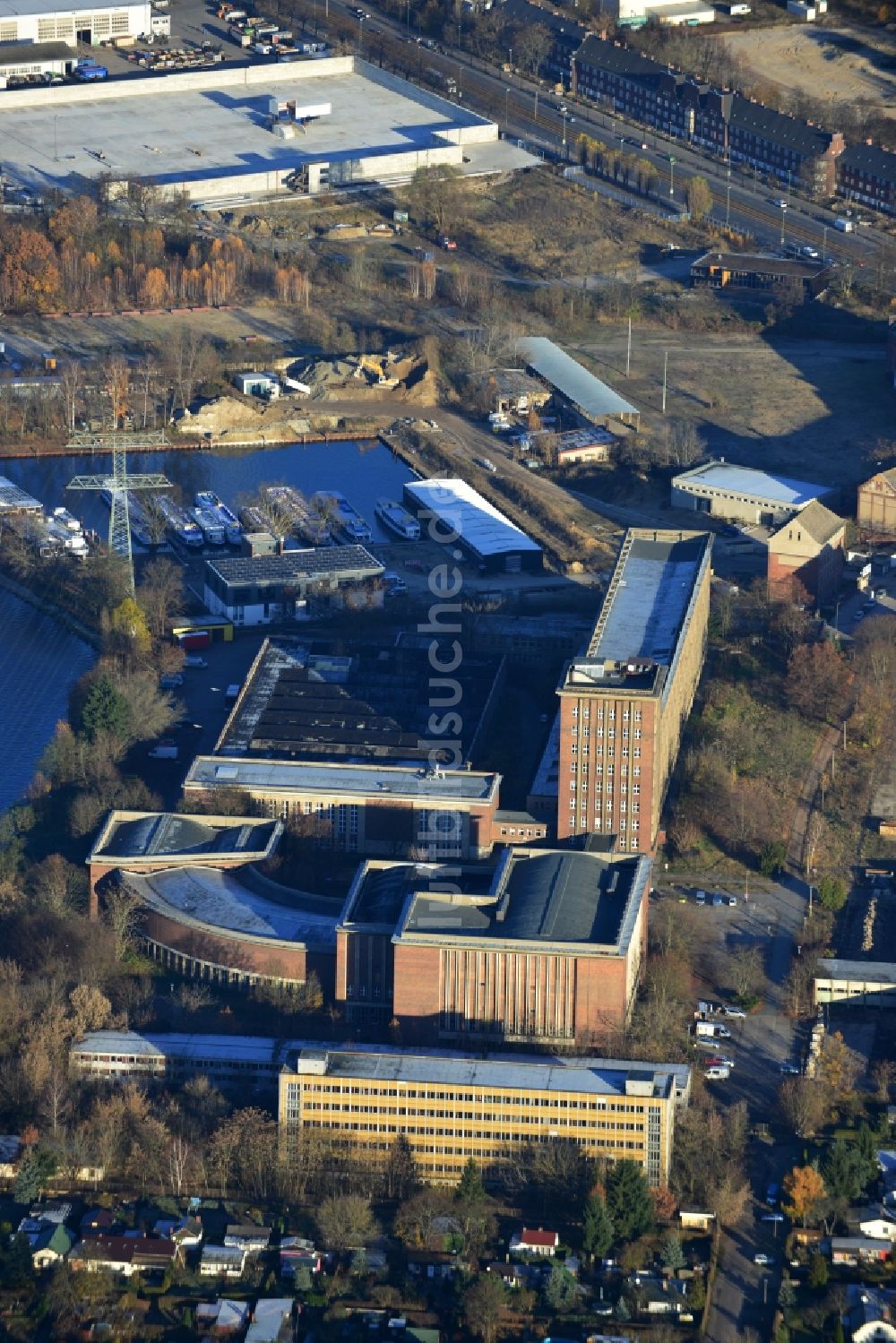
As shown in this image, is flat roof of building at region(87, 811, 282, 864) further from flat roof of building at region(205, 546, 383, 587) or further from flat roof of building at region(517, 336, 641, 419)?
flat roof of building at region(517, 336, 641, 419)

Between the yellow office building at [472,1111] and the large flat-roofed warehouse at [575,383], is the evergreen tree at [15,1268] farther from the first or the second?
the large flat-roofed warehouse at [575,383]

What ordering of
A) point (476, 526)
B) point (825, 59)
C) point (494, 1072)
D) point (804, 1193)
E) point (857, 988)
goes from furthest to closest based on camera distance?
point (825, 59), point (476, 526), point (857, 988), point (494, 1072), point (804, 1193)

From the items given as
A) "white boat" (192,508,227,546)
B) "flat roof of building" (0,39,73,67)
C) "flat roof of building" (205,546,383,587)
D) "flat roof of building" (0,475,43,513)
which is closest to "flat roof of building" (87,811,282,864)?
"flat roof of building" (205,546,383,587)

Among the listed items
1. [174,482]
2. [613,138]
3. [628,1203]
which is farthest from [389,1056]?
[613,138]

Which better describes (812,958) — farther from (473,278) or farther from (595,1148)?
(473,278)

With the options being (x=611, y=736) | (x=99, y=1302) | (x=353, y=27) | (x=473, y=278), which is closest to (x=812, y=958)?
(x=611, y=736)

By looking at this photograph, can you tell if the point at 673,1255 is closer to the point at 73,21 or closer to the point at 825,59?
the point at 825,59
